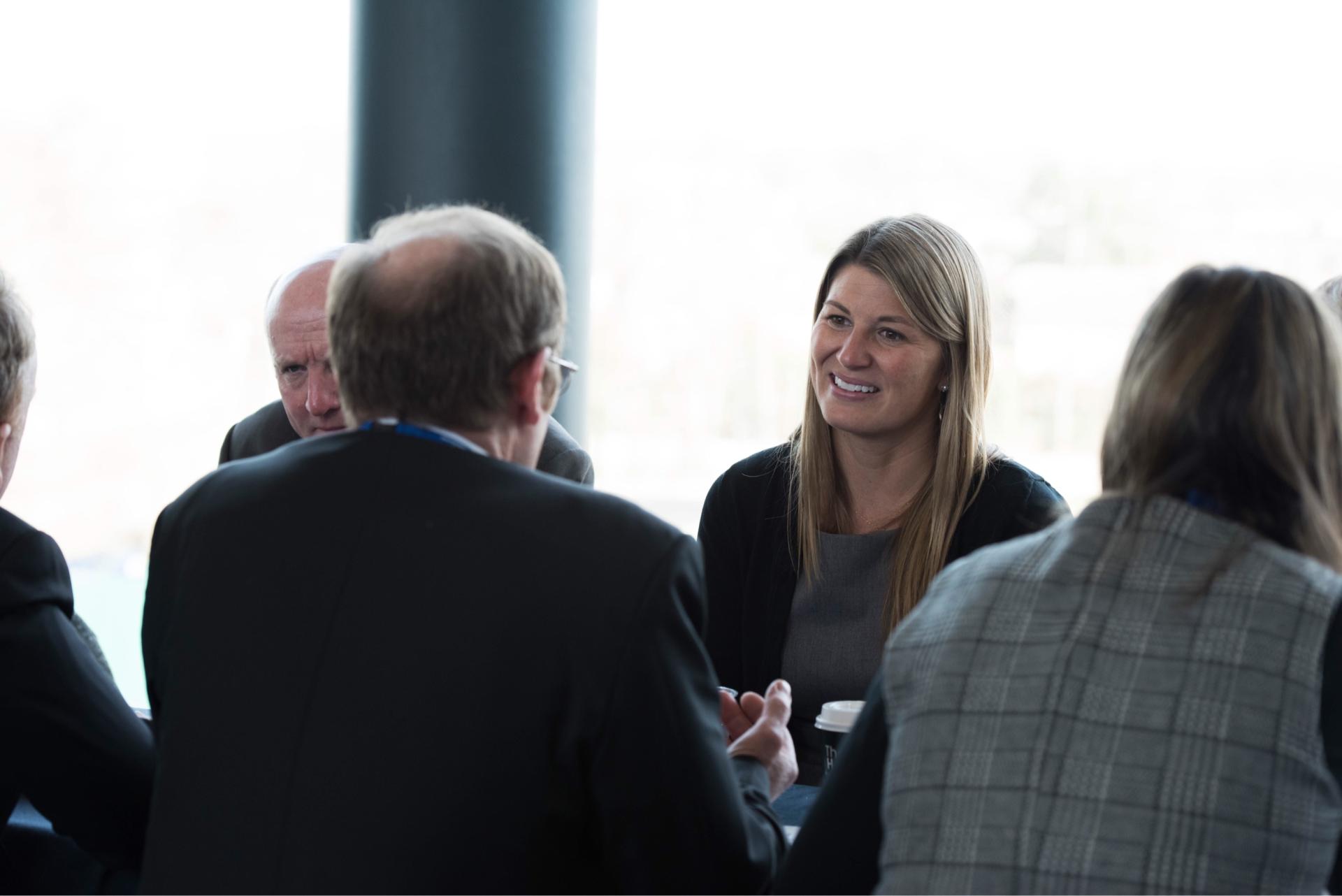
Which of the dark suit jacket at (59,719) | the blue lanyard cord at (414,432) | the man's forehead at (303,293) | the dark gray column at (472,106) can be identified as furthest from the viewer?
the dark gray column at (472,106)

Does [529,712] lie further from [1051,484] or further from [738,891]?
[1051,484]

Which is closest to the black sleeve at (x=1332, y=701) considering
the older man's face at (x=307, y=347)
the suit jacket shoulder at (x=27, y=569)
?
the suit jacket shoulder at (x=27, y=569)

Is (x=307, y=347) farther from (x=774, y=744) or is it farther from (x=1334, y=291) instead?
(x=1334, y=291)

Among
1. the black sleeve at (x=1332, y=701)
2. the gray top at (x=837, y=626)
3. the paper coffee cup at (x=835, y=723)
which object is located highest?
the black sleeve at (x=1332, y=701)

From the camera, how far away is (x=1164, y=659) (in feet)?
3.69

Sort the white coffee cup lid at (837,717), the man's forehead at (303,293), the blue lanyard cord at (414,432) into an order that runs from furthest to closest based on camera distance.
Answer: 1. the man's forehead at (303,293)
2. the white coffee cup lid at (837,717)
3. the blue lanyard cord at (414,432)

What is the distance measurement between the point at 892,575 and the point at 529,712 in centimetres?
135

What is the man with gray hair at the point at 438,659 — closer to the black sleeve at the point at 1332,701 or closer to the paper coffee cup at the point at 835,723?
the paper coffee cup at the point at 835,723

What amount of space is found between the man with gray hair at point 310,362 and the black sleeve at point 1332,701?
1594mm

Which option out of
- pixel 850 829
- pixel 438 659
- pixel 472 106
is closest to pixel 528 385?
pixel 438 659

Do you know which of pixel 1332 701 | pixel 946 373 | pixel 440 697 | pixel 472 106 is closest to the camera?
pixel 1332 701

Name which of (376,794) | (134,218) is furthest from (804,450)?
(134,218)

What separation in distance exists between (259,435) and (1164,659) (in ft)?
6.80

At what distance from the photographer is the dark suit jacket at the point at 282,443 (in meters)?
2.58
